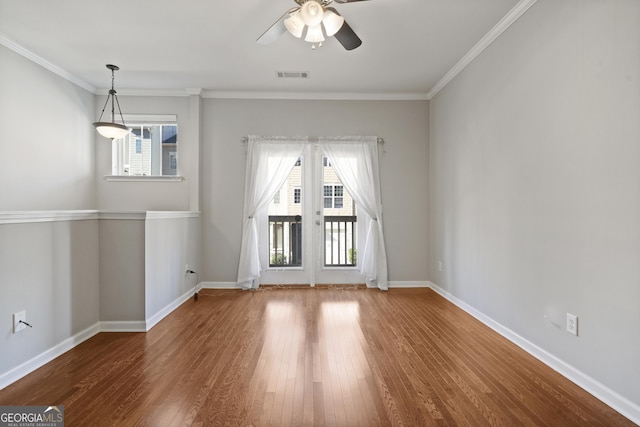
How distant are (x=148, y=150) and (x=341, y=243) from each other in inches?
122

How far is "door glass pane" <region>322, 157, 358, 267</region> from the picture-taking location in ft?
14.9

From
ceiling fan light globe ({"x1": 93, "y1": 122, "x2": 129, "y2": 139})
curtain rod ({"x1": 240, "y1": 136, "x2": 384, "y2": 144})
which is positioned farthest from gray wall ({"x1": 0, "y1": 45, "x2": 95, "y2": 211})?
→ curtain rod ({"x1": 240, "y1": 136, "x2": 384, "y2": 144})

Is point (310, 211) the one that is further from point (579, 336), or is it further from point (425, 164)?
point (579, 336)

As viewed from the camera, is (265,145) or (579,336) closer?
(579,336)

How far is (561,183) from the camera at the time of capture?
2150 millimetres

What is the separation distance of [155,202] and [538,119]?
14.7ft

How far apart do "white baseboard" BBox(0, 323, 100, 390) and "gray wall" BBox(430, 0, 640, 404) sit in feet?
12.2

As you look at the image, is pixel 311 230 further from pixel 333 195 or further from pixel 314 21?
pixel 314 21

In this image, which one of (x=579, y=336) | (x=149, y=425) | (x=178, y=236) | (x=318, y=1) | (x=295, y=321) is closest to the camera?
(x=149, y=425)

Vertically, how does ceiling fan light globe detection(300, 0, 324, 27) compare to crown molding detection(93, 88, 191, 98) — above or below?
below

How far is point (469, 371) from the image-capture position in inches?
85.8

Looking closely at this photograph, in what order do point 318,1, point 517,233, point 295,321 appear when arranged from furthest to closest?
point 295,321
point 517,233
point 318,1

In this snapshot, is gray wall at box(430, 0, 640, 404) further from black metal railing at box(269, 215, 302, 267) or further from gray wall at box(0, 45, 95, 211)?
gray wall at box(0, 45, 95, 211)

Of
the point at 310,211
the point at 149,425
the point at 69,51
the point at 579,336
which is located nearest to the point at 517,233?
the point at 579,336
